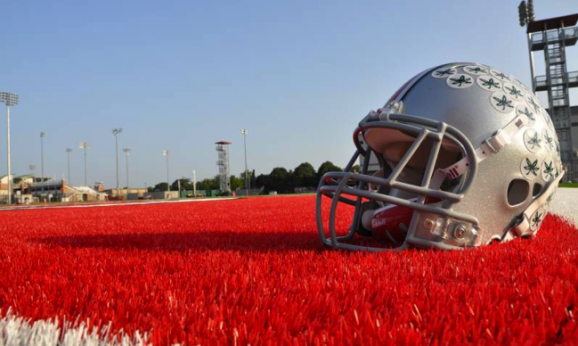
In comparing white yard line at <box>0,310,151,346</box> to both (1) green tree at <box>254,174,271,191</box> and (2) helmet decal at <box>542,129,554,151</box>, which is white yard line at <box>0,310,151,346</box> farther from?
(1) green tree at <box>254,174,271,191</box>

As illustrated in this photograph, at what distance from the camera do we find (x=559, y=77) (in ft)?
133

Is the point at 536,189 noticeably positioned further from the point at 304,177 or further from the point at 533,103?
the point at 304,177

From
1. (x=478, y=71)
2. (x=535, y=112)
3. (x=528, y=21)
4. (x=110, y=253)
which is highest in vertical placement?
(x=528, y=21)

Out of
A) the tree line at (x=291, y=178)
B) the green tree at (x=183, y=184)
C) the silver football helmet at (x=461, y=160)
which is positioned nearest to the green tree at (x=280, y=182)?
the tree line at (x=291, y=178)

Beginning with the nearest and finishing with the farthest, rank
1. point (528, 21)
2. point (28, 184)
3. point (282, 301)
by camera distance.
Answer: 1. point (282, 301)
2. point (528, 21)
3. point (28, 184)

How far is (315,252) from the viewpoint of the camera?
9.06 feet

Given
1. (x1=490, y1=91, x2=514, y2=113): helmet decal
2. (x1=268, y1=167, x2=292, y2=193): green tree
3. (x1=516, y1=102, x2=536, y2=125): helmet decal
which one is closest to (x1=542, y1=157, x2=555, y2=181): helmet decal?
(x1=516, y1=102, x2=536, y2=125): helmet decal

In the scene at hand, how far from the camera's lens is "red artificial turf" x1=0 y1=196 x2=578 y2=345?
1.28 meters

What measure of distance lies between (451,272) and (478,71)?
4.67 ft

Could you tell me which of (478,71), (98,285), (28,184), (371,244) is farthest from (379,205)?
(28,184)

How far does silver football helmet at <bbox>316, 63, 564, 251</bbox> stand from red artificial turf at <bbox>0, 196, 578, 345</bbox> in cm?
18

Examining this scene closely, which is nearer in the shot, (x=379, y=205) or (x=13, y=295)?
(x=13, y=295)

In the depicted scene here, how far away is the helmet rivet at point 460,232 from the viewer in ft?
7.84

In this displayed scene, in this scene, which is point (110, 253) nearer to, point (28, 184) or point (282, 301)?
point (282, 301)
